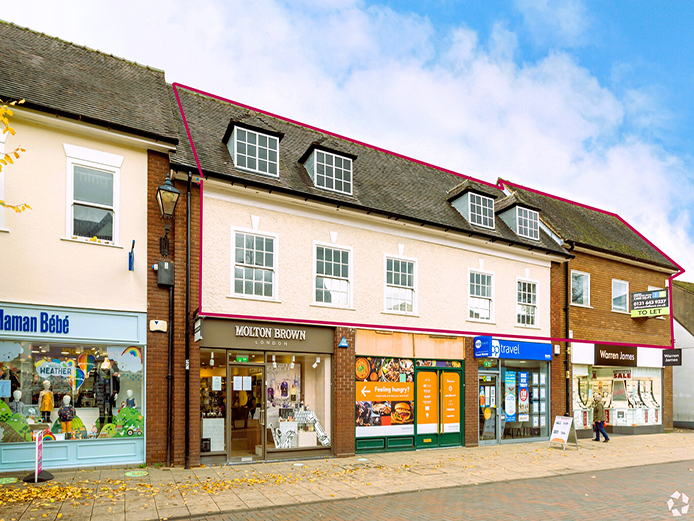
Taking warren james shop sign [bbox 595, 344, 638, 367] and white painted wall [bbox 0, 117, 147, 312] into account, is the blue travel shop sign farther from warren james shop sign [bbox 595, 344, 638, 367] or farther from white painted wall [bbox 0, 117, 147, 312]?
white painted wall [bbox 0, 117, 147, 312]

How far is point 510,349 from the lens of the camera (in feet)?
56.4

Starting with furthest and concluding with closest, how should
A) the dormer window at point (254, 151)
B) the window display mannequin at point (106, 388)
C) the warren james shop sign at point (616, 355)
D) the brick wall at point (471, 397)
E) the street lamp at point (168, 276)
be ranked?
the warren james shop sign at point (616, 355) → the brick wall at point (471, 397) → the dormer window at point (254, 151) → the street lamp at point (168, 276) → the window display mannequin at point (106, 388)

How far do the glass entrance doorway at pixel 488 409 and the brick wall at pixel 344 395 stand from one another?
4685 millimetres

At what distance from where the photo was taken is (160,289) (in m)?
11.8

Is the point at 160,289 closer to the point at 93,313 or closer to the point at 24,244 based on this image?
the point at 93,313

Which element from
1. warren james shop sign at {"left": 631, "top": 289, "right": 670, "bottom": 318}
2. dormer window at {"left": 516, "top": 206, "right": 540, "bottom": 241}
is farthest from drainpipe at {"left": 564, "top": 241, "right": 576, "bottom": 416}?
warren james shop sign at {"left": 631, "top": 289, "right": 670, "bottom": 318}

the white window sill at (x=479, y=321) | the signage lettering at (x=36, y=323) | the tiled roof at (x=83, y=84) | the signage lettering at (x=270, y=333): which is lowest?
the signage lettering at (x=270, y=333)

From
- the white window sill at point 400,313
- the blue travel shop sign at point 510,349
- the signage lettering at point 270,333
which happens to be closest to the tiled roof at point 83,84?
the signage lettering at point 270,333

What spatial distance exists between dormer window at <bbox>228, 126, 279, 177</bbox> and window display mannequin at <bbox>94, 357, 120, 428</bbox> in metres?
5.29

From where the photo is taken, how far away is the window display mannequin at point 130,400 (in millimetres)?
11297

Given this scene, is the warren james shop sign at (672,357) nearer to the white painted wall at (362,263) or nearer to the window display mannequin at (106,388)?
the white painted wall at (362,263)

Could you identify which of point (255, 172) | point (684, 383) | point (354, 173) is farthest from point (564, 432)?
point (684, 383)

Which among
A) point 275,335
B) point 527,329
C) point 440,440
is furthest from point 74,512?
point 527,329

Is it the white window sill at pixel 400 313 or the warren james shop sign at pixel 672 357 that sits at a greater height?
the white window sill at pixel 400 313
